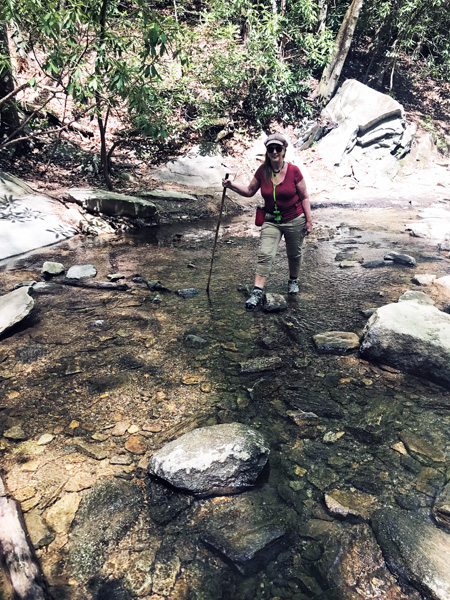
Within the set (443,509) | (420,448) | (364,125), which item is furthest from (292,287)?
(364,125)

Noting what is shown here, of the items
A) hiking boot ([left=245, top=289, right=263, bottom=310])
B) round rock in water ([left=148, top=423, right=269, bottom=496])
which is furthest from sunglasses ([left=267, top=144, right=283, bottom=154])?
round rock in water ([left=148, top=423, right=269, bottom=496])

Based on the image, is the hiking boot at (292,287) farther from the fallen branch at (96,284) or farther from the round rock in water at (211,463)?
the round rock in water at (211,463)

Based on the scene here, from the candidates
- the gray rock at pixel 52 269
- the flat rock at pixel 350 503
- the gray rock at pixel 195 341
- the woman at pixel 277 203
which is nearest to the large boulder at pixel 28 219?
the gray rock at pixel 52 269

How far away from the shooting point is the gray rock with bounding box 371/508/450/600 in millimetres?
2117

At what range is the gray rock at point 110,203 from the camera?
9445 millimetres

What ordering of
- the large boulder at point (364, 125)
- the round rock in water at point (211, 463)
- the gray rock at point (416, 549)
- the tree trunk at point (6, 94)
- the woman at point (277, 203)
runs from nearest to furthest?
the gray rock at point (416, 549), the round rock in water at point (211, 463), the woman at point (277, 203), the tree trunk at point (6, 94), the large boulder at point (364, 125)

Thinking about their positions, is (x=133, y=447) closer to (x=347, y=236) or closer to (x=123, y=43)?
(x=123, y=43)

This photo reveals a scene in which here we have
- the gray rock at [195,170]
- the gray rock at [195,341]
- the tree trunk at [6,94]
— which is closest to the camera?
the gray rock at [195,341]

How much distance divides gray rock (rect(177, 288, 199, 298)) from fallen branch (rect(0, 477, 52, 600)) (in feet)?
13.0

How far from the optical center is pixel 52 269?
6.61m

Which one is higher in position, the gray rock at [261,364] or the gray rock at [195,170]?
the gray rock at [195,170]

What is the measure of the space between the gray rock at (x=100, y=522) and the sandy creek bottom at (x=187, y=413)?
0.02 metres

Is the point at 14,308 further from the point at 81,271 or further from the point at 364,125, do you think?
the point at 364,125

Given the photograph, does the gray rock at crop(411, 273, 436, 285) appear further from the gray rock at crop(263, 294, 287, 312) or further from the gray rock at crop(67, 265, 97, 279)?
the gray rock at crop(67, 265, 97, 279)
